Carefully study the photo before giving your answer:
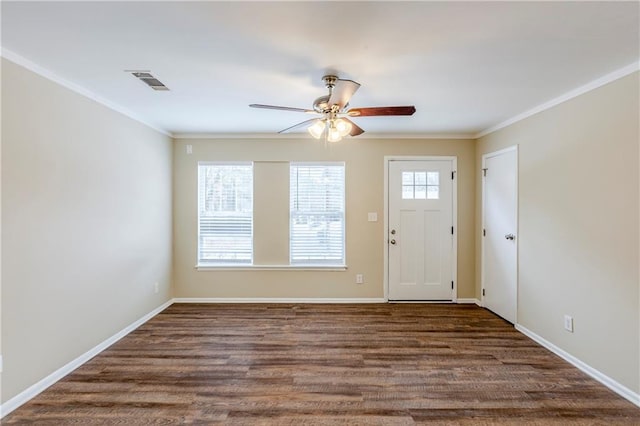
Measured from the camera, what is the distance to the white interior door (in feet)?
11.6

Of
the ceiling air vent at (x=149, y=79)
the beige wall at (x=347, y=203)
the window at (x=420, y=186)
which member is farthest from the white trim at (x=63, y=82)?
the window at (x=420, y=186)

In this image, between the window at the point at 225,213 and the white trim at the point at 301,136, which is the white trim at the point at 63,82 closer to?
the white trim at the point at 301,136

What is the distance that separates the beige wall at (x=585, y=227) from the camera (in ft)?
7.38

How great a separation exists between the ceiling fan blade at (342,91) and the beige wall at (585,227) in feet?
6.74

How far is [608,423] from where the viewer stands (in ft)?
6.47

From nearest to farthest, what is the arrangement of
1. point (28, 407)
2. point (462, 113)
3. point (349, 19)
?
point (349, 19)
point (28, 407)
point (462, 113)

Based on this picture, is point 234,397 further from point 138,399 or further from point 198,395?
point 138,399

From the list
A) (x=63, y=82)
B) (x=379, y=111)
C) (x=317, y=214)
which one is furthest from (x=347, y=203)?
(x=63, y=82)

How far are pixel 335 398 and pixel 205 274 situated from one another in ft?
9.34

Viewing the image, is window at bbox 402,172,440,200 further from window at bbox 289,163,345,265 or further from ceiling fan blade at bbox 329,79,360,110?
ceiling fan blade at bbox 329,79,360,110

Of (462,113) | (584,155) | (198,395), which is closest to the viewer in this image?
(198,395)

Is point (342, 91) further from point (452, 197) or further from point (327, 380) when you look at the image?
point (452, 197)

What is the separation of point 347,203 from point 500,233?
198 centimetres

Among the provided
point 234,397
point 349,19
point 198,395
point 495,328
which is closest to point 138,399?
point 198,395
